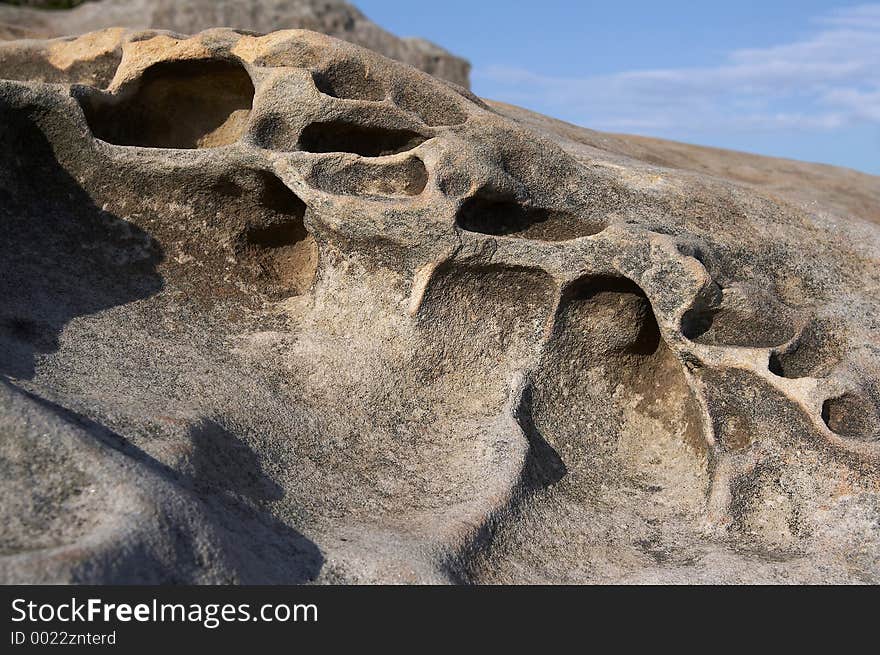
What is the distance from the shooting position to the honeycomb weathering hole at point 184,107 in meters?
4.39

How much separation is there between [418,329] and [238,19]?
25.7ft

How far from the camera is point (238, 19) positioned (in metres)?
10.6

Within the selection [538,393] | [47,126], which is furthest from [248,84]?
[538,393]

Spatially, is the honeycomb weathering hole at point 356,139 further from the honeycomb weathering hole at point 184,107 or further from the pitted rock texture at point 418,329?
the honeycomb weathering hole at point 184,107

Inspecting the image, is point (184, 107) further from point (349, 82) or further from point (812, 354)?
point (812, 354)

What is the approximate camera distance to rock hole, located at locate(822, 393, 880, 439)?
12.3 feet

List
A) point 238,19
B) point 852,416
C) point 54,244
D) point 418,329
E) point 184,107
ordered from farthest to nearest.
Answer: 1. point 238,19
2. point 184,107
3. point 54,244
4. point 418,329
5. point 852,416

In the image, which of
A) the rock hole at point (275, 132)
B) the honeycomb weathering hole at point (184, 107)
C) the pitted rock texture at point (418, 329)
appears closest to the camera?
the pitted rock texture at point (418, 329)

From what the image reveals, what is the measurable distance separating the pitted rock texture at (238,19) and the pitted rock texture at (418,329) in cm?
591

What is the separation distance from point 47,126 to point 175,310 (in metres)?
0.92

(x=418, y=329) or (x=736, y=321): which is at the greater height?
(x=736, y=321)

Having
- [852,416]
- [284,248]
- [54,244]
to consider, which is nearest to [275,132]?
[284,248]

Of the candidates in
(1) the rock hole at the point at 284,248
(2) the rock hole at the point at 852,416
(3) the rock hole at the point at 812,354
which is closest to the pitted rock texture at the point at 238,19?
(1) the rock hole at the point at 284,248

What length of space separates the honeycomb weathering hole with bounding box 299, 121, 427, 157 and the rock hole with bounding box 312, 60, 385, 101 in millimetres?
174
